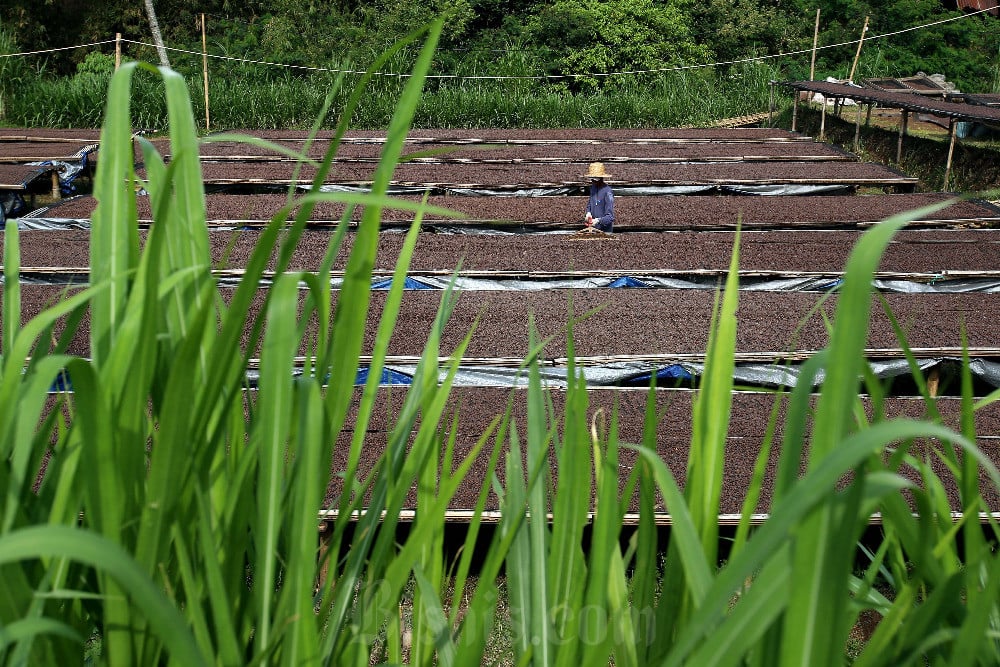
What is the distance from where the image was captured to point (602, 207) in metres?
7.11

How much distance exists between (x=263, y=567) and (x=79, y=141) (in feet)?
37.6

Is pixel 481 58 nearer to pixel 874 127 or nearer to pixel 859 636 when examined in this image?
pixel 874 127

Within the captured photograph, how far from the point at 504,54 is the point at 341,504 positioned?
17.0 metres

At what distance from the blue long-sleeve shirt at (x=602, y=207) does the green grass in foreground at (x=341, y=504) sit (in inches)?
244

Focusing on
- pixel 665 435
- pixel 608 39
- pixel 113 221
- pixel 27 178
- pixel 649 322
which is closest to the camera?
pixel 113 221

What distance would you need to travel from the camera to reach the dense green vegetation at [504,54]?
14219 mm

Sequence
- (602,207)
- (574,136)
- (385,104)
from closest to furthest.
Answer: (602,207)
(574,136)
(385,104)

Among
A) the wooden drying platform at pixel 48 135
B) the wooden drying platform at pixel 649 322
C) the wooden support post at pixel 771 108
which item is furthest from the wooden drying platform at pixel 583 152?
the wooden drying platform at pixel 649 322

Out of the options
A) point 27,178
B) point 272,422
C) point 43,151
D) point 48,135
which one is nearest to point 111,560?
point 272,422

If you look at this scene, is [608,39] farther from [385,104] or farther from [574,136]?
[574,136]

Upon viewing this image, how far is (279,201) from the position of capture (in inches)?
316

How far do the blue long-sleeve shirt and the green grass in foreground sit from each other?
244 inches

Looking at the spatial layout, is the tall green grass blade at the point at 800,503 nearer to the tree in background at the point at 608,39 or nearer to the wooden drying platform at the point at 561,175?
the wooden drying platform at the point at 561,175

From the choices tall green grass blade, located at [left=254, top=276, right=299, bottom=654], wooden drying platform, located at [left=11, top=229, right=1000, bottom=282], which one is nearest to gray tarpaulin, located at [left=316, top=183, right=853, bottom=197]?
wooden drying platform, located at [left=11, top=229, right=1000, bottom=282]
